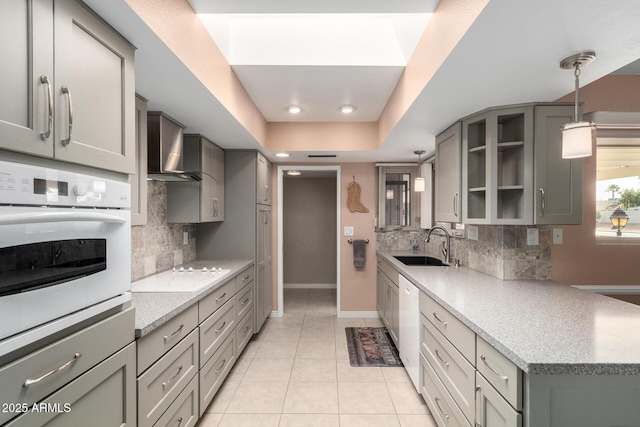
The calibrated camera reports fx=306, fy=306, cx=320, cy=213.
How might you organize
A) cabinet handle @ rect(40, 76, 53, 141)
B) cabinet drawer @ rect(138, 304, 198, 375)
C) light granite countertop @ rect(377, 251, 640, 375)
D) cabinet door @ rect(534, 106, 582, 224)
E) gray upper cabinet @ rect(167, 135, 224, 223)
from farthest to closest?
gray upper cabinet @ rect(167, 135, 224, 223) < cabinet door @ rect(534, 106, 582, 224) < cabinet drawer @ rect(138, 304, 198, 375) < light granite countertop @ rect(377, 251, 640, 375) < cabinet handle @ rect(40, 76, 53, 141)

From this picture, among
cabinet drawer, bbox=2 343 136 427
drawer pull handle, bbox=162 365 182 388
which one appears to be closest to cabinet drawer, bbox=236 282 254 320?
drawer pull handle, bbox=162 365 182 388

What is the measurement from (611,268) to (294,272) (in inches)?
181

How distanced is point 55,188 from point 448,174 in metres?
2.57

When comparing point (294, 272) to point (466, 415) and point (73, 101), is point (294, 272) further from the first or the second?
point (73, 101)

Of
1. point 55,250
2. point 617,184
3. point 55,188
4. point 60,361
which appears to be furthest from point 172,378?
point 617,184

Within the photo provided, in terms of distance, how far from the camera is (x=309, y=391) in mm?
2428

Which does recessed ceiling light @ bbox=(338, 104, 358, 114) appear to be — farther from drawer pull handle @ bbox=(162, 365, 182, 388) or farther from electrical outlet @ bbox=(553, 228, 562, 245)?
drawer pull handle @ bbox=(162, 365, 182, 388)

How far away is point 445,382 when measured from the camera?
1.81 m

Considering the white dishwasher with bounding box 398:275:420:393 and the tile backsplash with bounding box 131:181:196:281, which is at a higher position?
the tile backsplash with bounding box 131:181:196:281

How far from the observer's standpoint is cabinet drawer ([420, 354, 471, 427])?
1642 millimetres

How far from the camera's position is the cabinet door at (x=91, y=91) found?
0.96 m

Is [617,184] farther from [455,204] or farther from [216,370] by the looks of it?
[216,370]

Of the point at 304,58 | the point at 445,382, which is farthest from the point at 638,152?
the point at 304,58

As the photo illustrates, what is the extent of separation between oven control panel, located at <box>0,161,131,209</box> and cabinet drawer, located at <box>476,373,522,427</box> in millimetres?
1698
